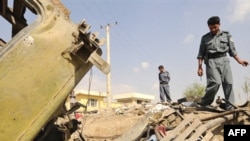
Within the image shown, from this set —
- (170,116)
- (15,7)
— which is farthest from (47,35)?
(170,116)

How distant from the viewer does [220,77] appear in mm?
4922

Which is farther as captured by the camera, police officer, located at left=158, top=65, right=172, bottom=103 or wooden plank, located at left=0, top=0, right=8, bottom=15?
police officer, located at left=158, top=65, right=172, bottom=103

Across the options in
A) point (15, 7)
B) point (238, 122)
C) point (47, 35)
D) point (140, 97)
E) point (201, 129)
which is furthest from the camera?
point (140, 97)

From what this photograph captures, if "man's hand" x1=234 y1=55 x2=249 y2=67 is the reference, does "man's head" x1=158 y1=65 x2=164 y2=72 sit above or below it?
above

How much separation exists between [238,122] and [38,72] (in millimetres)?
3611

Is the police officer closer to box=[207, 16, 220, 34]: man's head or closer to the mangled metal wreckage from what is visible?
box=[207, 16, 220, 34]: man's head

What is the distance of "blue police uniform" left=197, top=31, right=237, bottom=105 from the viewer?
193 inches

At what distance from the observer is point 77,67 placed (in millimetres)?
1873

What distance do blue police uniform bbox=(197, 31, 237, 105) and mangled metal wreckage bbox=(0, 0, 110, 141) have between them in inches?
133

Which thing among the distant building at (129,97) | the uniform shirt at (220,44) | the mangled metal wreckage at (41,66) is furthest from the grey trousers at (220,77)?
the distant building at (129,97)

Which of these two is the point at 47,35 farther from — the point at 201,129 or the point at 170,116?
the point at 170,116

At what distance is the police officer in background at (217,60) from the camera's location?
489 centimetres

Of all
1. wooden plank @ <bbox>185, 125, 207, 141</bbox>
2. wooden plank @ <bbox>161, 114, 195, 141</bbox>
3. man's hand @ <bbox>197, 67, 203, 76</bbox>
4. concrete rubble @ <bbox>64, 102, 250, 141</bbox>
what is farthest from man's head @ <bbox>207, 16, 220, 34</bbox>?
wooden plank @ <bbox>185, 125, 207, 141</bbox>

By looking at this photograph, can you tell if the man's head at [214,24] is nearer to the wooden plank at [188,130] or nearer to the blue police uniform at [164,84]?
the wooden plank at [188,130]
